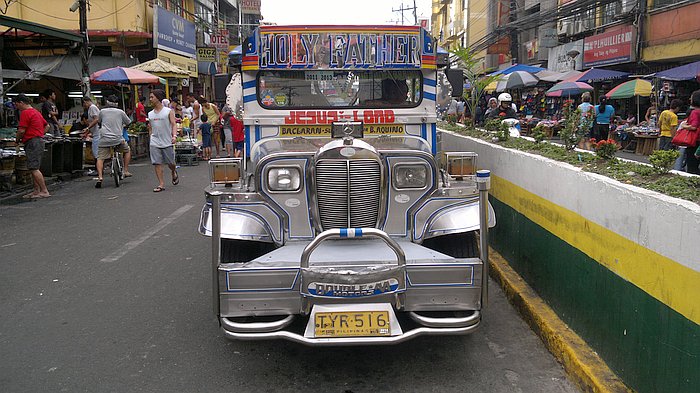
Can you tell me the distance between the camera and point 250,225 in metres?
4.48

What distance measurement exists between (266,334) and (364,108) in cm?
299

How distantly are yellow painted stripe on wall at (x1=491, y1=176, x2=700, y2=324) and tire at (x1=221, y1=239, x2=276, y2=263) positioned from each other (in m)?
2.21

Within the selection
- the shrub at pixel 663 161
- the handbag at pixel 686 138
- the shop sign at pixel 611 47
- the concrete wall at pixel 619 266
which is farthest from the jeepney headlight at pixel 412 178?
the shop sign at pixel 611 47

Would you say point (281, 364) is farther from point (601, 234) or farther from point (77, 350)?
point (601, 234)

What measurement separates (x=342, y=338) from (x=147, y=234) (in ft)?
17.1

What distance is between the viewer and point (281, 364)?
4.41 metres

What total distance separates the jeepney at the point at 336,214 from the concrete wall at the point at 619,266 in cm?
68

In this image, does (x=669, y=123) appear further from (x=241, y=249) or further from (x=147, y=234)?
(x=241, y=249)

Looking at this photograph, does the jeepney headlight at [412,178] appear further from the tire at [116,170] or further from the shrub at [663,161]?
the tire at [116,170]

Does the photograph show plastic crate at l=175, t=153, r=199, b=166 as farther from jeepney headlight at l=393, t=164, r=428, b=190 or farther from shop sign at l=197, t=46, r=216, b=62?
shop sign at l=197, t=46, r=216, b=62

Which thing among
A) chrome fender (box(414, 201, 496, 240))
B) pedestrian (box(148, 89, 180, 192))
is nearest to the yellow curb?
chrome fender (box(414, 201, 496, 240))

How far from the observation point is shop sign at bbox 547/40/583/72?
25.9 metres

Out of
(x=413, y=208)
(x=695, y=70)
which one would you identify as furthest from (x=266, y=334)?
(x=695, y=70)

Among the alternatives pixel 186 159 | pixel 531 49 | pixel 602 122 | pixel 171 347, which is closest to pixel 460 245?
pixel 171 347
